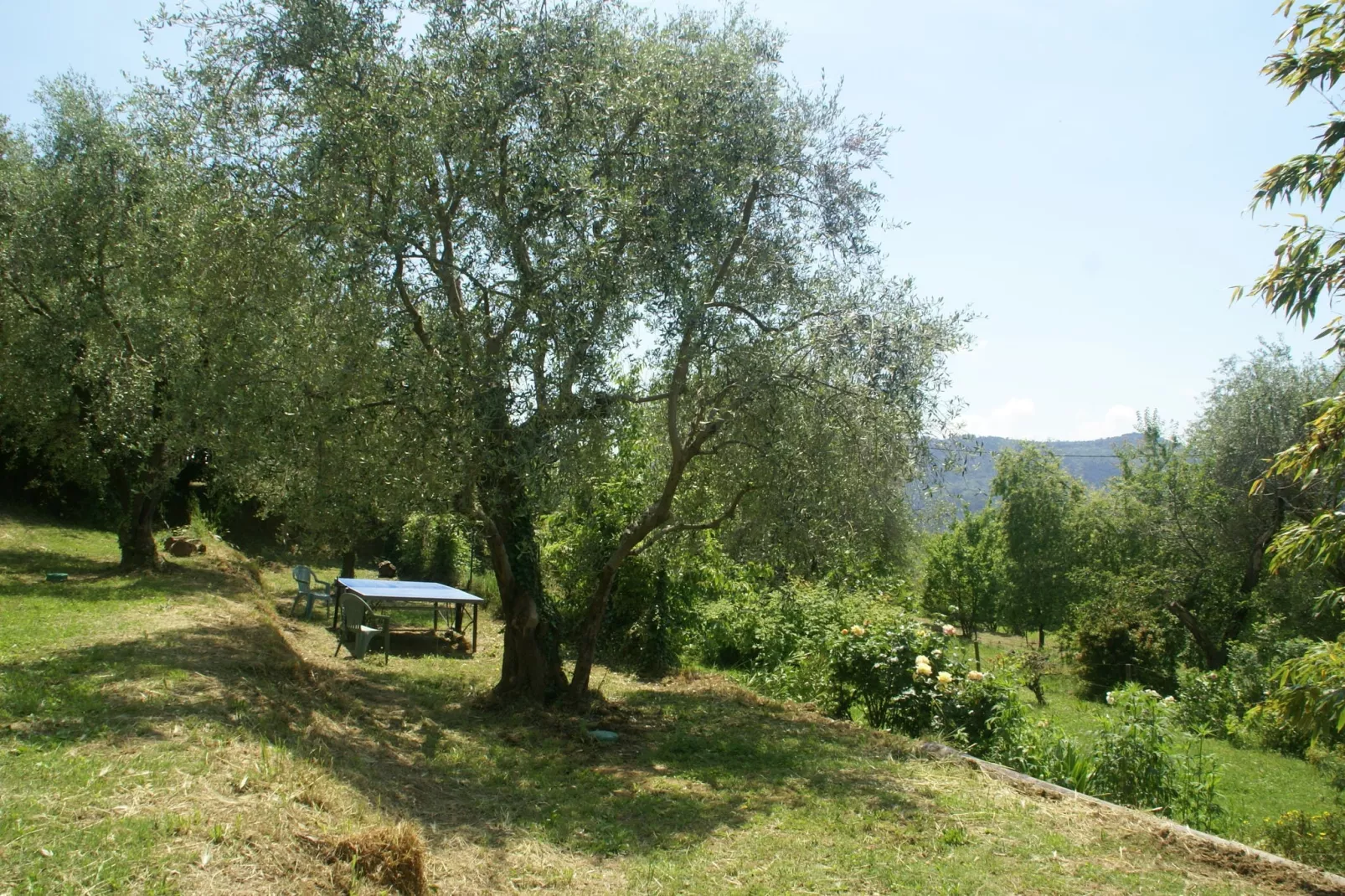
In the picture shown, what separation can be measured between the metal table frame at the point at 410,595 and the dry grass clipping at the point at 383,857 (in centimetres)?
912

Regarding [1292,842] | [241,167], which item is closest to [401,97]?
[241,167]

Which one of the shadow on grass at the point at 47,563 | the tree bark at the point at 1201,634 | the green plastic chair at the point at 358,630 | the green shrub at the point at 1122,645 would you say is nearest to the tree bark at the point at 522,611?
A: the green plastic chair at the point at 358,630

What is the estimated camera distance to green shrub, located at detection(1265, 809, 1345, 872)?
5885mm

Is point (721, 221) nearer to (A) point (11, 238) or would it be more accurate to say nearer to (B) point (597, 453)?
(B) point (597, 453)

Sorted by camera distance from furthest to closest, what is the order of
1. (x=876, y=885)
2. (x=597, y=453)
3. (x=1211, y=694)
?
(x=1211, y=694) < (x=597, y=453) < (x=876, y=885)

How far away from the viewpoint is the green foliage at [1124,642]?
21188 millimetres

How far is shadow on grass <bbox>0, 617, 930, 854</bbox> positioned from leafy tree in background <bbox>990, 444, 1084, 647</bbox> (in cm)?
3086

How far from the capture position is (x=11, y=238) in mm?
14953

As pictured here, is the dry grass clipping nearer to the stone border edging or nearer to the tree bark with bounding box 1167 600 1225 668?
the stone border edging

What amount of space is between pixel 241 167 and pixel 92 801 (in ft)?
20.0

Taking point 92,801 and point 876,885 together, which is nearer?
point 92,801

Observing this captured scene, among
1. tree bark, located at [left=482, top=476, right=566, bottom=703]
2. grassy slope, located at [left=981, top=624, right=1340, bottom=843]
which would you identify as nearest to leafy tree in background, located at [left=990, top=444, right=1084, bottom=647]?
grassy slope, located at [left=981, top=624, right=1340, bottom=843]

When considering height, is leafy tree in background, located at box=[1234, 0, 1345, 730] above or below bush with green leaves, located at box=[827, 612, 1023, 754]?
above

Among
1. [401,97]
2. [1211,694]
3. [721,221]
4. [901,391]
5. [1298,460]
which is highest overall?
[401,97]
